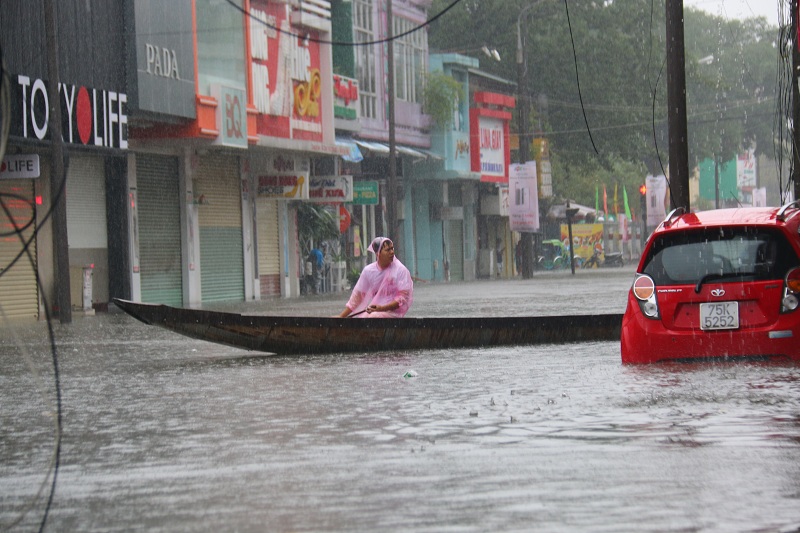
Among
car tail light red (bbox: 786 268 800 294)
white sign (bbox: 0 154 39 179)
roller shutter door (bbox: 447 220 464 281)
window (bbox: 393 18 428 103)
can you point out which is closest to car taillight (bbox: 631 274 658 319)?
car tail light red (bbox: 786 268 800 294)

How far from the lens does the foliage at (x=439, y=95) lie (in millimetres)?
54406

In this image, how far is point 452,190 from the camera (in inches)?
2379

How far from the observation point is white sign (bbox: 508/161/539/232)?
182ft

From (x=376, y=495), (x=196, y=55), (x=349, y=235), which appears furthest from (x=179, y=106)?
(x=376, y=495)

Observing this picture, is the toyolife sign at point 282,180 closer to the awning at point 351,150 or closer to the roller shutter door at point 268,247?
the roller shutter door at point 268,247

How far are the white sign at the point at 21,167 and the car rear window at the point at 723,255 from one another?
49.9 ft

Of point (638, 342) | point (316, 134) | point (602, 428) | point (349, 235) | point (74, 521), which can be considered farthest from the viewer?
point (349, 235)

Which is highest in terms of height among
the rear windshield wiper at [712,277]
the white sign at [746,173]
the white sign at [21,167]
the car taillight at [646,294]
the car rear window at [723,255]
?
the white sign at [746,173]

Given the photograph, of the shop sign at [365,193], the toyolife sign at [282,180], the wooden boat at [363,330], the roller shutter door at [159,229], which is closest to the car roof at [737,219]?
the wooden boat at [363,330]

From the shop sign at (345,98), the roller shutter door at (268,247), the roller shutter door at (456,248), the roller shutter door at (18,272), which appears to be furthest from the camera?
the roller shutter door at (456,248)

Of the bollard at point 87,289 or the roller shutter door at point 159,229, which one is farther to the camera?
the roller shutter door at point 159,229

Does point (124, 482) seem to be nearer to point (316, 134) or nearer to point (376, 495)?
point (376, 495)

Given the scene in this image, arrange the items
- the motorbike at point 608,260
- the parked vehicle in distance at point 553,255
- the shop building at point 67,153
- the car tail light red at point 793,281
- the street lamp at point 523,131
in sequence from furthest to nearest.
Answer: the motorbike at point 608,260, the parked vehicle in distance at point 553,255, the street lamp at point 523,131, the shop building at point 67,153, the car tail light red at point 793,281

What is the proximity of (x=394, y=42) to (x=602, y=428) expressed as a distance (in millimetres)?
44437
